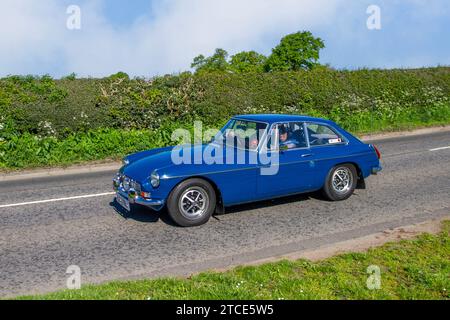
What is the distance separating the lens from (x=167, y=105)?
15992mm

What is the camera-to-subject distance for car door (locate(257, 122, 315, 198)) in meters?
7.86

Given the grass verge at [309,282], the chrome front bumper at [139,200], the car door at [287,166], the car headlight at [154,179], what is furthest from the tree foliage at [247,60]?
the grass verge at [309,282]

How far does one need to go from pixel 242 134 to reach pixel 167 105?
8.05m

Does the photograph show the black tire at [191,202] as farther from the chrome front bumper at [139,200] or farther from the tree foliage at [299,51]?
the tree foliage at [299,51]

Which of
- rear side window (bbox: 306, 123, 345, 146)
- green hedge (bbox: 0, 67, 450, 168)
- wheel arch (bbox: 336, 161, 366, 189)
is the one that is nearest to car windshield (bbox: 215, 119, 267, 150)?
rear side window (bbox: 306, 123, 345, 146)

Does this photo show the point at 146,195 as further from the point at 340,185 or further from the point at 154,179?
the point at 340,185

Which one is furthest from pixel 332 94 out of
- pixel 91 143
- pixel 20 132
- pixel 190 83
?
pixel 20 132

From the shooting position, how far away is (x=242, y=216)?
8.06 meters

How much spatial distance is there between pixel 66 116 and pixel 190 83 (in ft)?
15.0

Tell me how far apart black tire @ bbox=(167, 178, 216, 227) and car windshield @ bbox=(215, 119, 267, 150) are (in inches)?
44.4

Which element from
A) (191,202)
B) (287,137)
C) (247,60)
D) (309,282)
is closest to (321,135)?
(287,137)

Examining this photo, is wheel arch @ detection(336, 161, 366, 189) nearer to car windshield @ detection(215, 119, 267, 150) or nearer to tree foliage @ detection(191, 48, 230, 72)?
car windshield @ detection(215, 119, 267, 150)

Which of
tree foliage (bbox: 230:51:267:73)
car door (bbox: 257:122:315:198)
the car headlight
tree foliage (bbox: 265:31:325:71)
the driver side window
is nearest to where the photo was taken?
the car headlight

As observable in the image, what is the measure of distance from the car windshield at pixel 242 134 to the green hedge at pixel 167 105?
600 cm
